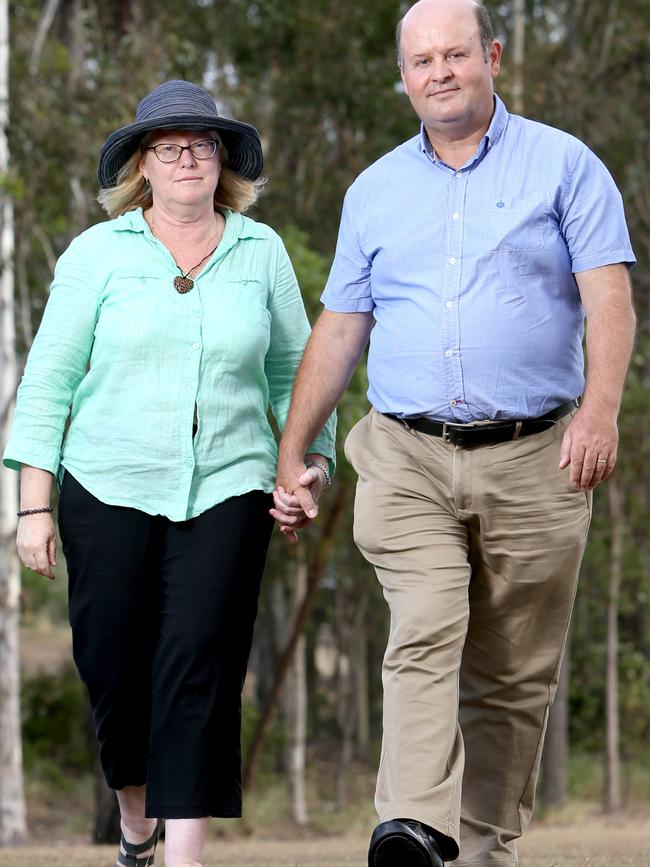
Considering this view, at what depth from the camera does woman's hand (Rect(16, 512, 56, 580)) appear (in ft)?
15.5

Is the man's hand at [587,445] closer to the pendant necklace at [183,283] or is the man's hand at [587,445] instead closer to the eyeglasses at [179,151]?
the pendant necklace at [183,283]

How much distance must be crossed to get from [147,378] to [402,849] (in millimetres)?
1591

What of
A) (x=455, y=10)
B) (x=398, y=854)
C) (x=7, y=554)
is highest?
(x=455, y=10)

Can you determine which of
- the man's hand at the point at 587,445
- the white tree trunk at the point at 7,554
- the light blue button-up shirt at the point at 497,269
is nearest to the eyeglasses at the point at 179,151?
the light blue button-up shirt at the point at 497,269

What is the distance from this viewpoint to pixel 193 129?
4875 mm

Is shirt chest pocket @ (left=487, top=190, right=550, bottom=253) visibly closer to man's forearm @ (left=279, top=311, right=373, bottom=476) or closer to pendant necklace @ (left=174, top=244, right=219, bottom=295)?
man's forearm @ (left=279, top=311, right=373, bottom=476)

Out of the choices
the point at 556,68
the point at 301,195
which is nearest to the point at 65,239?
the point at 301,195

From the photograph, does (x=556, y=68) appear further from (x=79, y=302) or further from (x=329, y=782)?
(x=79, y=302)

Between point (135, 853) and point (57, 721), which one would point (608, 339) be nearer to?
point (135, 853)

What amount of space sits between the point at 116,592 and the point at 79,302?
90cm

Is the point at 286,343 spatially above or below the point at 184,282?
below

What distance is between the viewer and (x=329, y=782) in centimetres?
2884

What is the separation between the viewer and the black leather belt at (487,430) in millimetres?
4602

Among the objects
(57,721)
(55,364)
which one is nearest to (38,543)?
(55,364)
